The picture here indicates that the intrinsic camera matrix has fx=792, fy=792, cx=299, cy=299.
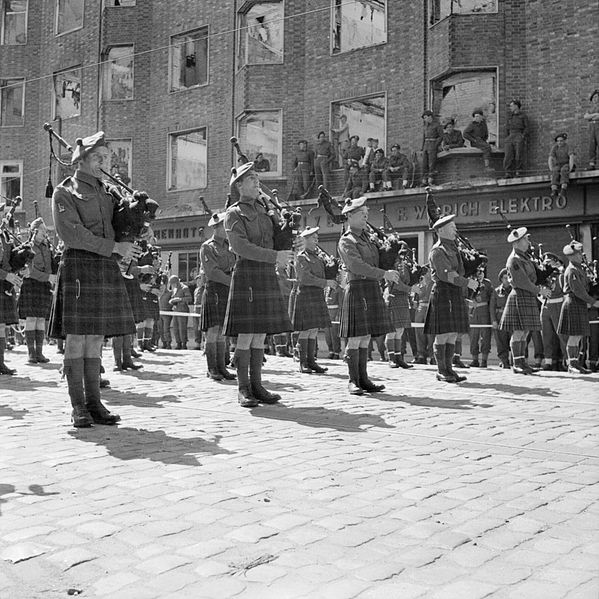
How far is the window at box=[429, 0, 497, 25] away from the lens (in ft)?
61.2

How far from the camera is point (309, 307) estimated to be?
12008 millimetres

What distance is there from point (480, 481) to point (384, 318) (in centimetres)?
443

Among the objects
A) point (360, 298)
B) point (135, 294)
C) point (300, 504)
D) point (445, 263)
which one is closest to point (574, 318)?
point (445, 263)

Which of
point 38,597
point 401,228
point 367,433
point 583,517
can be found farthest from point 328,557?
point 401,228

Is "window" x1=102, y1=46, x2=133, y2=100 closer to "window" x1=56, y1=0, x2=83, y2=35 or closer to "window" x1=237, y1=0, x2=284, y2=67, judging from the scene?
"window" x1=56, y1=0, x2=83, y2=35

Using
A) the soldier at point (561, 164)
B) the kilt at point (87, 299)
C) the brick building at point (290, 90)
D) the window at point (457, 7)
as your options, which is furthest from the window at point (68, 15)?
the kilt at point (87, 299)

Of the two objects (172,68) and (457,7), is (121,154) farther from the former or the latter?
(457,7)

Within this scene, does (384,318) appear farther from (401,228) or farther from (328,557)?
(401,228)

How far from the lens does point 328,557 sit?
10.5ft

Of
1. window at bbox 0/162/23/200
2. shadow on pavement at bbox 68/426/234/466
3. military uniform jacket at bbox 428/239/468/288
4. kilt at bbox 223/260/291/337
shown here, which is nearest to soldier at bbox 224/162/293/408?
kilt at bbox 223/260/291/337

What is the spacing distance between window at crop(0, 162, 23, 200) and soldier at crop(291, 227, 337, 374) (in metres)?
20.3

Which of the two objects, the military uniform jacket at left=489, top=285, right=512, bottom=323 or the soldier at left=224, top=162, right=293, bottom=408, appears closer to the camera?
the soldier at left=224, top=162, right=293, bottom=408

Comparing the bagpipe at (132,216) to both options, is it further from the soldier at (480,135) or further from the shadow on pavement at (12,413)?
the soldier at (480,135)

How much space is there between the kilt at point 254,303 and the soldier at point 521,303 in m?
5.08
